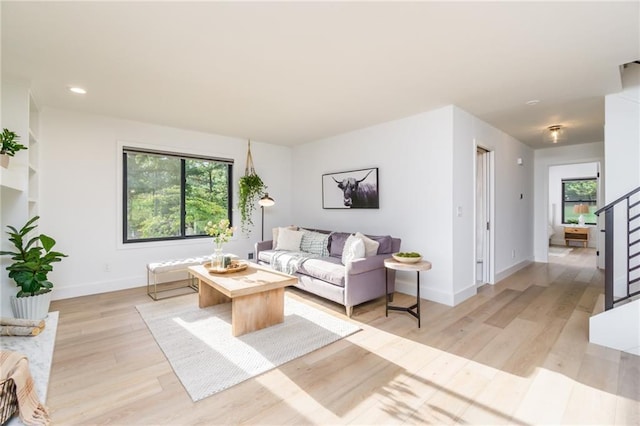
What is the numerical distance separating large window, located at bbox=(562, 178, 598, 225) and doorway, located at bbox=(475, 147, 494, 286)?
6.11 meters

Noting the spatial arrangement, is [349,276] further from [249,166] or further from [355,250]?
[249,166]

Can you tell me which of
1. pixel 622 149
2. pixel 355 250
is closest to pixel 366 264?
pixel 355 250

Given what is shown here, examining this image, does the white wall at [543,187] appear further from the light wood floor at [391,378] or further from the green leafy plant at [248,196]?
the green leafy plant at [248,196]

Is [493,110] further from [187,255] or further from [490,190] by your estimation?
[187,255]

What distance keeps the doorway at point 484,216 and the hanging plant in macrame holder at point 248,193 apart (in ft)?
12.4

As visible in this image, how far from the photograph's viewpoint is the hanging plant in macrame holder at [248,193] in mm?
5172

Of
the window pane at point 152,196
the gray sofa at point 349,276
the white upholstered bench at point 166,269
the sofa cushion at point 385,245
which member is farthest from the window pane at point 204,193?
the sofa cushion at point 385,245

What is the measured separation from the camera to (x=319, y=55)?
2352mm

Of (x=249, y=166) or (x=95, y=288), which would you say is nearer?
(x=95, y=288)

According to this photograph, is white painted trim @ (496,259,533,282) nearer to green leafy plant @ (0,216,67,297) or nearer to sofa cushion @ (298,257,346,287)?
sofa cushion @ (298,257,346,287)

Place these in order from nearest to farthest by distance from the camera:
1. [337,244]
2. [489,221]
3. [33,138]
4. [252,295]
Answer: [252,295], [33,138], [337,244], [489,221]

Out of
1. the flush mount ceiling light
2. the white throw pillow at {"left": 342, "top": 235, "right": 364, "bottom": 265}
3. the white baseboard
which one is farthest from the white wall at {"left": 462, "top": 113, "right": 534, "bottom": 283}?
the white baseboard

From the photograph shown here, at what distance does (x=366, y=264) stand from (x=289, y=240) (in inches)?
69.3

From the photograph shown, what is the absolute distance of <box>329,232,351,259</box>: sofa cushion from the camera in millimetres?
4223
